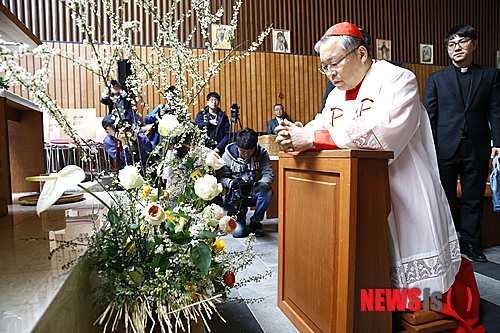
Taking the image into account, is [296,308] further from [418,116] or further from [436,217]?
[418,116]

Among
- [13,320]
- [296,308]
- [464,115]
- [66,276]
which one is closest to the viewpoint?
[13,320]

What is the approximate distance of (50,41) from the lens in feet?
20.2

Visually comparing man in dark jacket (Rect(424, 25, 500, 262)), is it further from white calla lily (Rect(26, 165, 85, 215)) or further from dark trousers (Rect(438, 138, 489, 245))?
white calla lily (Rect(26, 165, 85, 215))

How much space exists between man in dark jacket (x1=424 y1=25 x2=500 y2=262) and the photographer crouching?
5.00 ft

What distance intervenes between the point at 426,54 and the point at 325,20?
2788 mm

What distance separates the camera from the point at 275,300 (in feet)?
6.06

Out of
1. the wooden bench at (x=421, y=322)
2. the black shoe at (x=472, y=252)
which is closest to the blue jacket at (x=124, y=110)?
the wooden bench at (x=421, y=322)

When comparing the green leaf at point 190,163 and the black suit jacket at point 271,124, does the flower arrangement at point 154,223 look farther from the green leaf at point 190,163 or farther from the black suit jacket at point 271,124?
the black suit jacket at point 271,124

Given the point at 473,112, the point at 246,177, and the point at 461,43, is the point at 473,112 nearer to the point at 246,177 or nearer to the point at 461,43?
the point at 461,43

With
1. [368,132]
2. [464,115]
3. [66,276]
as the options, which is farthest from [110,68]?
[464,115]

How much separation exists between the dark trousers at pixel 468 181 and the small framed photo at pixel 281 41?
544 centimetres

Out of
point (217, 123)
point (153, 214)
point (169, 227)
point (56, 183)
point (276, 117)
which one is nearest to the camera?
point (56, 183)

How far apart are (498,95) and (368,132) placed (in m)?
2.04

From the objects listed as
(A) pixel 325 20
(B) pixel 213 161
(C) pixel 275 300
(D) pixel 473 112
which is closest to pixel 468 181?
(D) pixel 473 112
